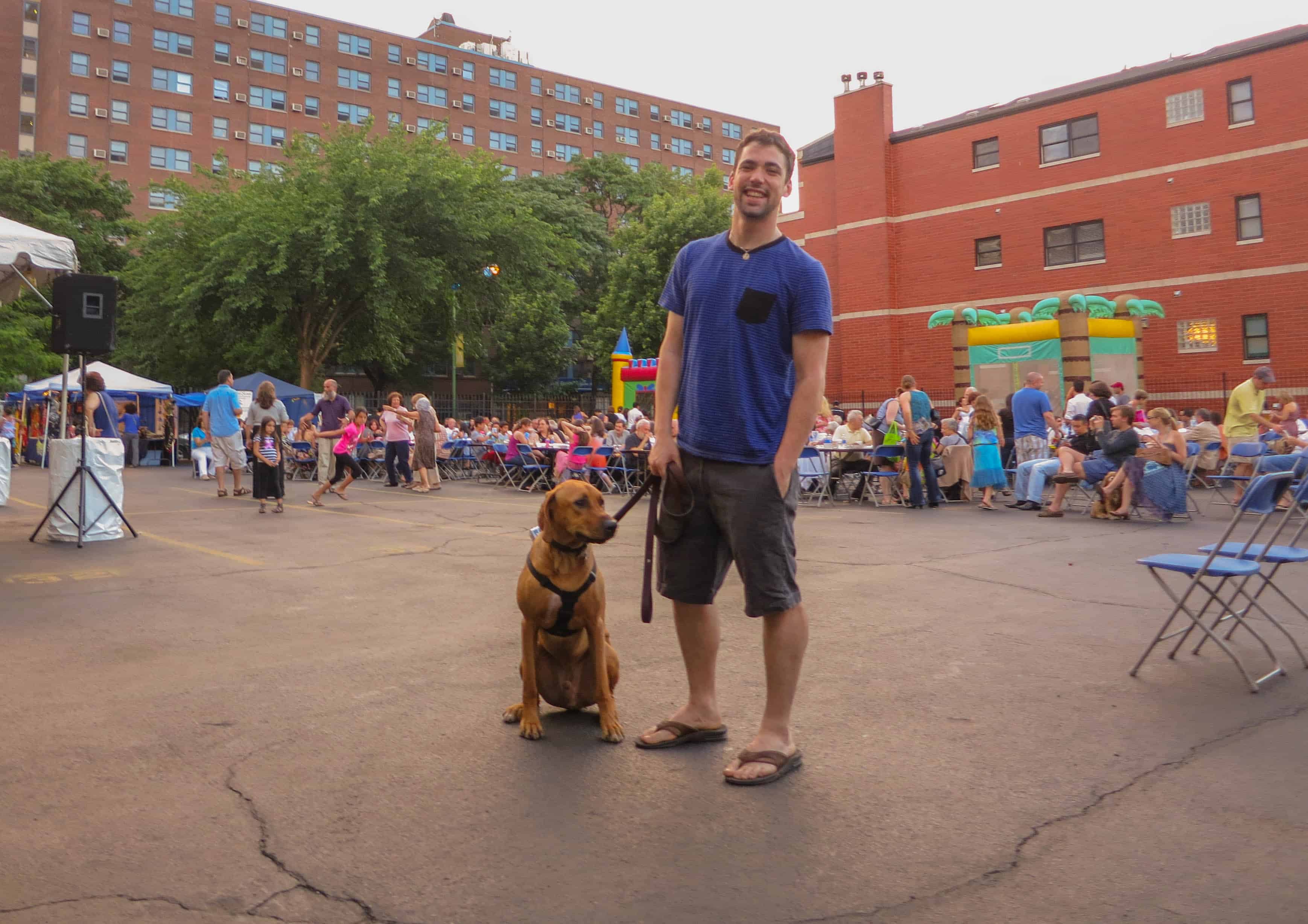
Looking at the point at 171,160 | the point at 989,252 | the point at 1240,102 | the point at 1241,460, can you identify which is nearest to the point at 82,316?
the point at 1241,460

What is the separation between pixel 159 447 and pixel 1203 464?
1114 inches

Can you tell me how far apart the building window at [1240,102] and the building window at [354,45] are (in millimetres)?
56848

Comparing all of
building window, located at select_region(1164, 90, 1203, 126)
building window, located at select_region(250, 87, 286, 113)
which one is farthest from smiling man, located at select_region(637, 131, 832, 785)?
building window, located at select_region(250, 87, 286, 113)

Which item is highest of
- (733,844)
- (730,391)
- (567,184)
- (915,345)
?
(567,184)

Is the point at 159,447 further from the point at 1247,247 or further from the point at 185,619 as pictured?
the point at 1247,247

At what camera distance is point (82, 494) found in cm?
1012

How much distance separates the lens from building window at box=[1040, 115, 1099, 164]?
32.2 metres

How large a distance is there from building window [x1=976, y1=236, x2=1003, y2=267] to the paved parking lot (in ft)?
96.3

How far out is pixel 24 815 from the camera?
3.18m

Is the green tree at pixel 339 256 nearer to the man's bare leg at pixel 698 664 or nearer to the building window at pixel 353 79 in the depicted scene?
the man's bare leg at pixel 698 664

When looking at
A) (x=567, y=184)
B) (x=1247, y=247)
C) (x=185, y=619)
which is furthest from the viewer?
(x=567, y=184)

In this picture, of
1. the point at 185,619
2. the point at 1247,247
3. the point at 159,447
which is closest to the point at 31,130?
the point at 159,447

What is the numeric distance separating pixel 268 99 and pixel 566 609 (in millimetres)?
71551

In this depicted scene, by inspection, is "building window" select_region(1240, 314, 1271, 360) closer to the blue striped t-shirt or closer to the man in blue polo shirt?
the man in blue polo shirt
